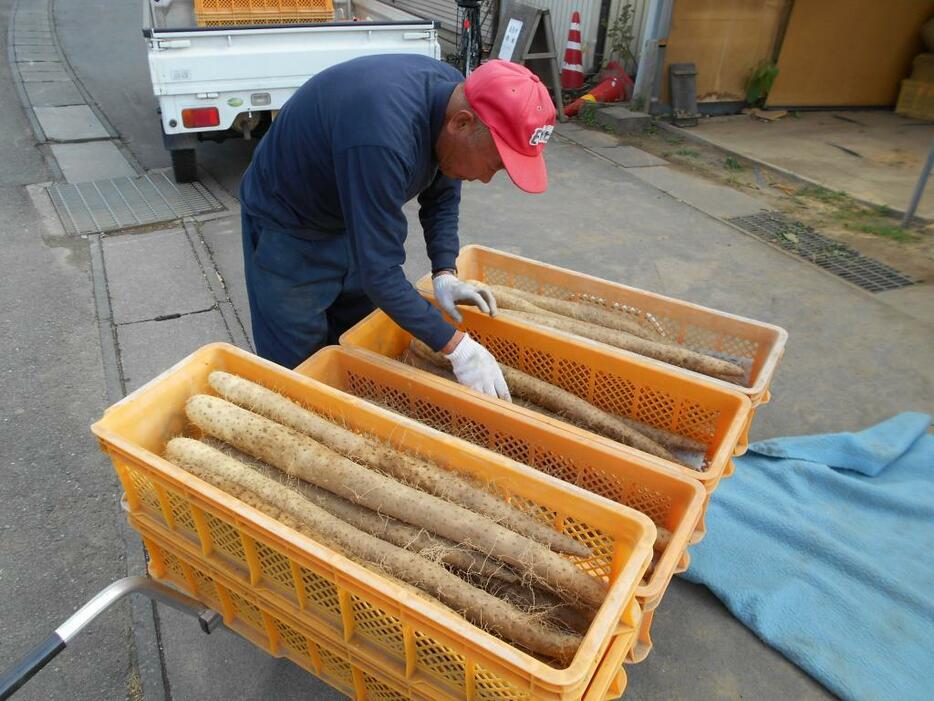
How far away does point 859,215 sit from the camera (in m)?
6.12

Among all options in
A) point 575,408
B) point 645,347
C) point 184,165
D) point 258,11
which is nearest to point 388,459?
point 575,408

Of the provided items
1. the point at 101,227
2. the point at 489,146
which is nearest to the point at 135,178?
the point at 101,227

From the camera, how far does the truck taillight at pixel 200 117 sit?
4.86 m

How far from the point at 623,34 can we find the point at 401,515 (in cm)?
891

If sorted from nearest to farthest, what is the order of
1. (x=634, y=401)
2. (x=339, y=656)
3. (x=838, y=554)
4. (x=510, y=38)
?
(x=339, y=656) → (x=634, y=401) → (x=838, y=554) → (x=510, y=38)

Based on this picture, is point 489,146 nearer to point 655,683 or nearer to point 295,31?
point 655,683

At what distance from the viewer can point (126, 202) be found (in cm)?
556

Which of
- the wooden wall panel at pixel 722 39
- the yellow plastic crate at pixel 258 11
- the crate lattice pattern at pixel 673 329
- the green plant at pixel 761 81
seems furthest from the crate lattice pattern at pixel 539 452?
the green plant at pixel 761 81

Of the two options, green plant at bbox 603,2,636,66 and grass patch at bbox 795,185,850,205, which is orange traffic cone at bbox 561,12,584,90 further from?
grass patch at bbox 795,185,850,205

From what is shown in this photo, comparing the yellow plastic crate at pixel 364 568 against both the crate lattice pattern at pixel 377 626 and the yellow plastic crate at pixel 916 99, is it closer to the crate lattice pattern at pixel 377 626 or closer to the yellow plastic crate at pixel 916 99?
the crate lattice pattern at pixel 377 626

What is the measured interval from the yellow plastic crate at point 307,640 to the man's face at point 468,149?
120 centimetres

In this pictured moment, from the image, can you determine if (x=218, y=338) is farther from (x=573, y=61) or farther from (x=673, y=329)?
(x=573, y=61)

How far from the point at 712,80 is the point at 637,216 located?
396 centimetres

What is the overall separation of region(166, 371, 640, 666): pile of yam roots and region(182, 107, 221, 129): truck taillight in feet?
12.7
